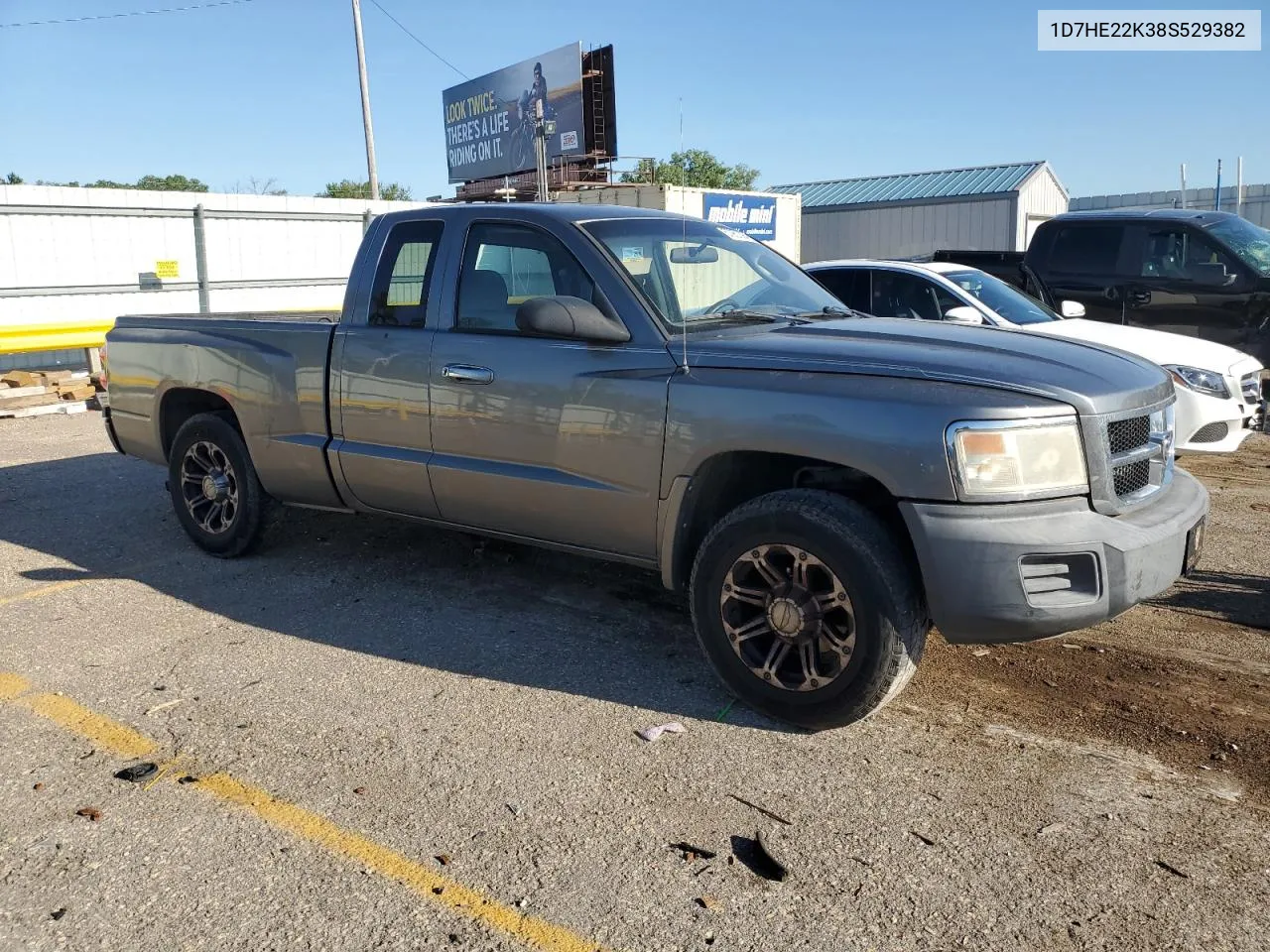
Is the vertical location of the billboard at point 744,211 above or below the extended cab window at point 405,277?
above

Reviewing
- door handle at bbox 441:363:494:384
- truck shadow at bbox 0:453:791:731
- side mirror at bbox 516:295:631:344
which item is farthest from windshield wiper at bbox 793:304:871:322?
truck shadow at bbox 0:453:791:731

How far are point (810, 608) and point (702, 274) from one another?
1.81 metres

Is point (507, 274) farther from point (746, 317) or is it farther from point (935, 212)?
point (935, 212)

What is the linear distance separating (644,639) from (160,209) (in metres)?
13.0

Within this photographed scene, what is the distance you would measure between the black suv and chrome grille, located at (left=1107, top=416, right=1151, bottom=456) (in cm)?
777

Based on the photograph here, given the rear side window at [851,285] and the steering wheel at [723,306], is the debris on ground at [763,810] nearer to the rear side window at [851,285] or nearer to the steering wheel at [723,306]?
the steering wheel at [723,306]

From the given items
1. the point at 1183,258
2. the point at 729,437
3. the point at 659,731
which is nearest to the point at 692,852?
the point at 659,731

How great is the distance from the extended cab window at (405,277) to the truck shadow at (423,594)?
1.42 m

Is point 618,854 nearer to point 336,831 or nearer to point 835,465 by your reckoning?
point 336,831

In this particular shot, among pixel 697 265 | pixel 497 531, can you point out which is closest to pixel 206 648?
pixel 497 531

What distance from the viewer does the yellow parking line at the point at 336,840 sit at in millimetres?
2869

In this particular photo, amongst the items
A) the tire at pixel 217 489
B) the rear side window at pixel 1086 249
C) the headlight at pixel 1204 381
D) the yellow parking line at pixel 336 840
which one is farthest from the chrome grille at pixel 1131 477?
the rear side window at pixel 1086 249

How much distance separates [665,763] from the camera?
3.78 metres

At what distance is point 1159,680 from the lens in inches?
173
